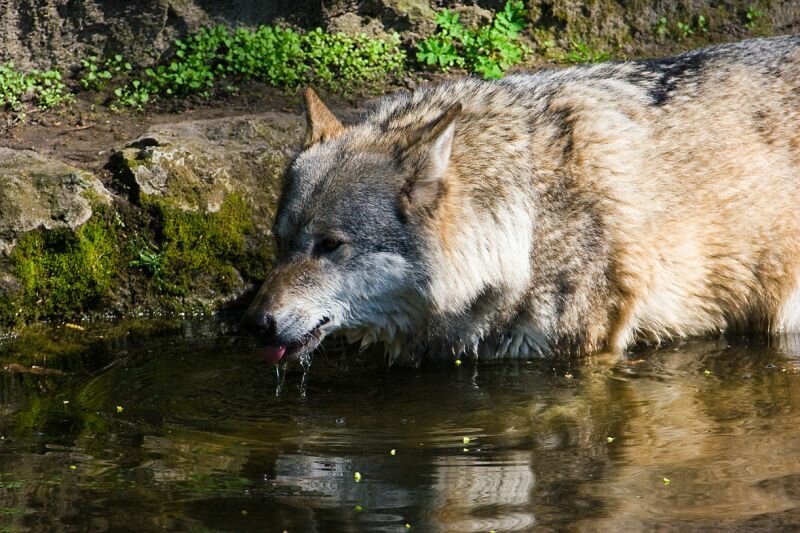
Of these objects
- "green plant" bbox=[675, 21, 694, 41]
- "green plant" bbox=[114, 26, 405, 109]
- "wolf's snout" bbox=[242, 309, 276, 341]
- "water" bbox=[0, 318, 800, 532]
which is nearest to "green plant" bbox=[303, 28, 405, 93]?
"green plant" bbox=[114, 26, 405, 109]

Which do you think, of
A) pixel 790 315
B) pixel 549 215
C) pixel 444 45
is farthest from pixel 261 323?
pixel 444 45

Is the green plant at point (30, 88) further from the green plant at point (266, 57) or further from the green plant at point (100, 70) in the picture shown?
the green plant at point (266, 57)

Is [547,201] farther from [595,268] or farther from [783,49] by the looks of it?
[783,49]

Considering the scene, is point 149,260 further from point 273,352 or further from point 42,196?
point 273,352

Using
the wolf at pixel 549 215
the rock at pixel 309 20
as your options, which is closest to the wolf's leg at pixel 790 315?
the wolf at pixel 549 215

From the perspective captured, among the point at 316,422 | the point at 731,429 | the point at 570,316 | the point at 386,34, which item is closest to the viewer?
the point at 731,429

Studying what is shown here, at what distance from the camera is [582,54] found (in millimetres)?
9984

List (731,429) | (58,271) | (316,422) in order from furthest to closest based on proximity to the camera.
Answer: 1. (58,271)
2. (316,422)
3. (731,429)

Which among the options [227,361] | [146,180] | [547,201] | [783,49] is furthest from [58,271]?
[783,49]

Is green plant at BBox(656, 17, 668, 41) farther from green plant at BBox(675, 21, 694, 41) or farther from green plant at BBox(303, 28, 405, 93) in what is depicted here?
green plant at BBox(303, 28, 405, 93)

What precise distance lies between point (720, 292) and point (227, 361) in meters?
3.11

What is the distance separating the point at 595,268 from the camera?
20.2 ft

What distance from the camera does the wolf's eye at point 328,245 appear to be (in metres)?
5.82

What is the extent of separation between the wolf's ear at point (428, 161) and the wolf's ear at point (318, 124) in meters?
0.72
